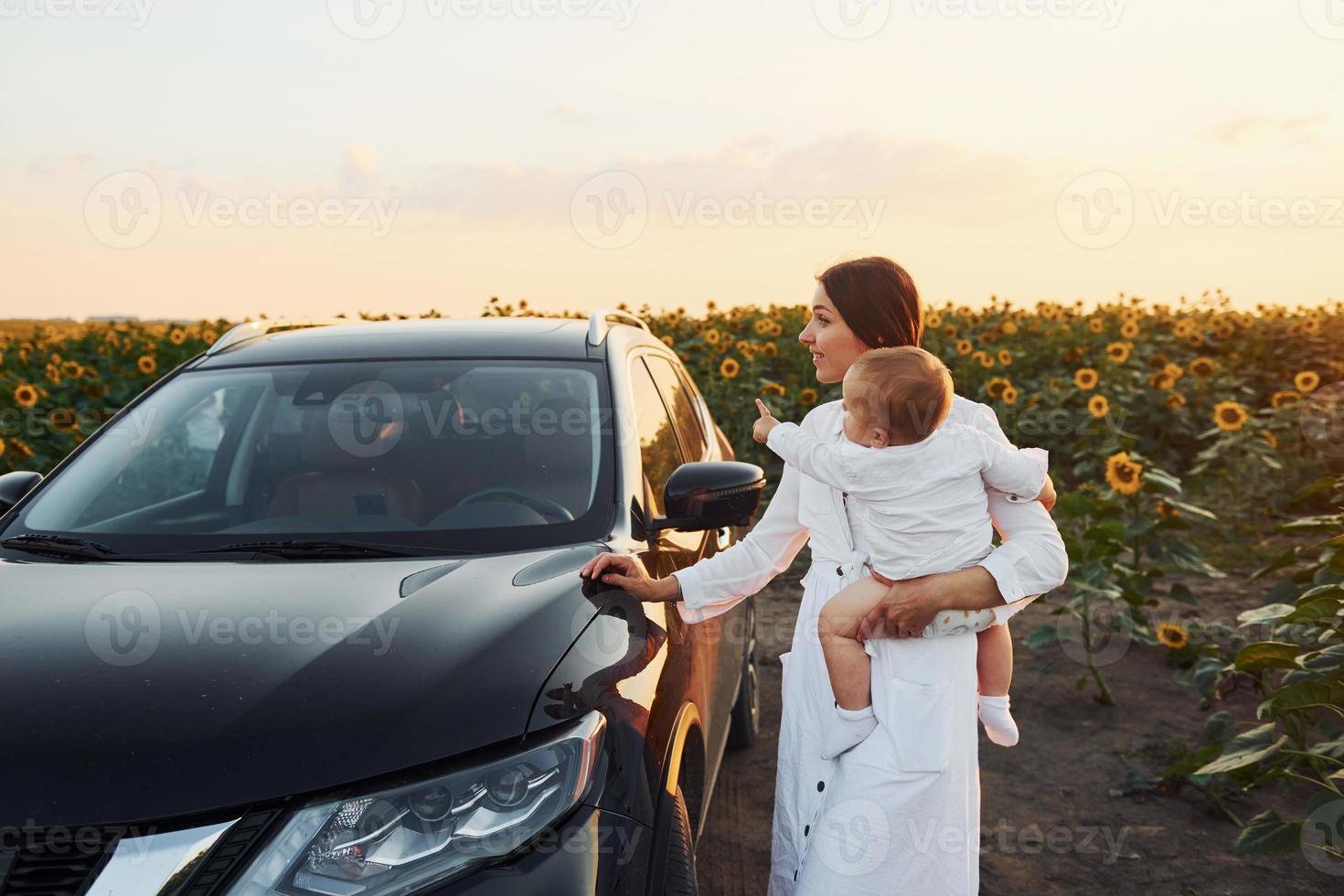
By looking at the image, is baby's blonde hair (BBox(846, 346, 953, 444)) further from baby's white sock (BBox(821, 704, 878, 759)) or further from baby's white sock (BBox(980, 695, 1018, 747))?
baby's white sock (BBox(980, 695, 1018, 747))

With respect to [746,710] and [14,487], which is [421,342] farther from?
[746,710]

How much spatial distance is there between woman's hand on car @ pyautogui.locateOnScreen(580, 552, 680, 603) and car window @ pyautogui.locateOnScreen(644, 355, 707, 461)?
1.32m

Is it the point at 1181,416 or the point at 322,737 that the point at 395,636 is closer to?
the point at 322,737

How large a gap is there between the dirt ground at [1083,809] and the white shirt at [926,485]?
1.76 metres

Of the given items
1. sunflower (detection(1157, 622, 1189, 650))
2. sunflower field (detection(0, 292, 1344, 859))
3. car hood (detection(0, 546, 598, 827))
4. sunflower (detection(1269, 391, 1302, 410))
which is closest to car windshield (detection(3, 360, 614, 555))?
car hood (detection(0, 546, 598, 827))

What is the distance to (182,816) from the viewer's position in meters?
1.62

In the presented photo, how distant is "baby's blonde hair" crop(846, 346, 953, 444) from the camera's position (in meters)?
1.94

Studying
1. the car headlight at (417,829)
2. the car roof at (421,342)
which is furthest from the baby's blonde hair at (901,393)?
the car roof at (421,342)

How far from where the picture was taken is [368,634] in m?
1.97

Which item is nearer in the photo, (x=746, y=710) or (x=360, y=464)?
(x=360, y=464)

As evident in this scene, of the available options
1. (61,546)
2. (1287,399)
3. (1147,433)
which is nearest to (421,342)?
(61,546)

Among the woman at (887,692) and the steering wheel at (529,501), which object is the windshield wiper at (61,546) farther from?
the woman at (887,692)

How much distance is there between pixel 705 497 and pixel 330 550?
35.0 inches

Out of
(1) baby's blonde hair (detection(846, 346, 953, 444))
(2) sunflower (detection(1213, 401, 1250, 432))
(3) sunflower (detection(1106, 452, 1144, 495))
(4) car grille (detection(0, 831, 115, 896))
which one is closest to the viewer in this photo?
(4) car grille (detection(0, 831, 115, 896))
